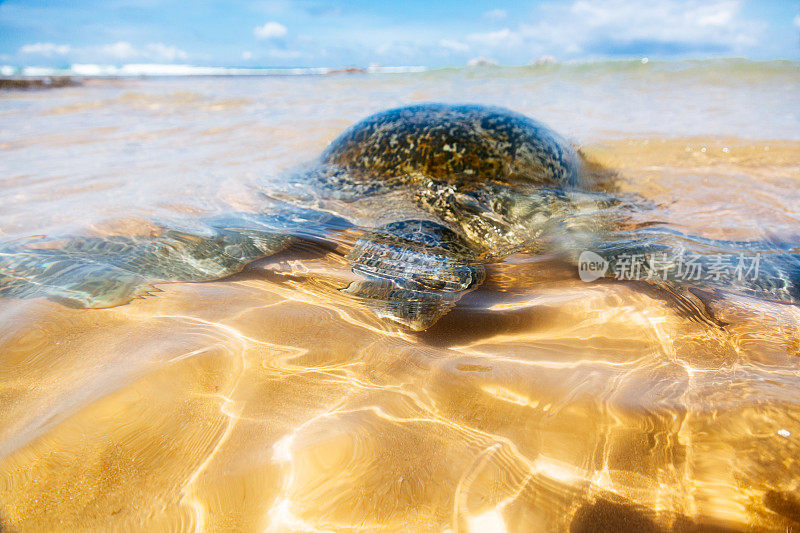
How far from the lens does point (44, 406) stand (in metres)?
1.22

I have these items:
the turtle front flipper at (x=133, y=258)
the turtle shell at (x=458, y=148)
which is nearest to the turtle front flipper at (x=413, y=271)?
the turtle front flipper at (x=133, y=258)

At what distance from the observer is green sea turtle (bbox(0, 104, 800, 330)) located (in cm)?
191

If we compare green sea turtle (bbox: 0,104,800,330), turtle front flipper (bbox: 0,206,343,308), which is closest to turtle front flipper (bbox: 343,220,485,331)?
green sea turtle (bbox: 0,104,800,330)

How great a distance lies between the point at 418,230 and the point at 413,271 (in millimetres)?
497

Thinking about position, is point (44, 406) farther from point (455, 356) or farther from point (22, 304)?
point (455, 356)

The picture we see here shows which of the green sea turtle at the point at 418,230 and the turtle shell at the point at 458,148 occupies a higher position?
the turtle shell at the point at 458,148

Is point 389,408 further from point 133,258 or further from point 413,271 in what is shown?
point 133,258

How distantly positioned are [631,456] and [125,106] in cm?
999

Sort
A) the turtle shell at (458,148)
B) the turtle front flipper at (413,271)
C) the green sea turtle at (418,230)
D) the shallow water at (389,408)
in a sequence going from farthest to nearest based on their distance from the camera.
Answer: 1. the turtle shell at (458,148)
2. the green sea turtle at (418,230)
3. the turtle front flipper at (413,271)
4. the shallow water at (389,408)

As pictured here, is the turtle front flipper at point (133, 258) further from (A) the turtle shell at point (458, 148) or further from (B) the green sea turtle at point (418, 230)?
(A) the turtle shell at point (458, 148)

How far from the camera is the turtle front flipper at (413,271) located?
178 cm

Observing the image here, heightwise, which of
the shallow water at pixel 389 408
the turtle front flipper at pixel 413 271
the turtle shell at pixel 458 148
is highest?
the turtle shell at pixel 458 148

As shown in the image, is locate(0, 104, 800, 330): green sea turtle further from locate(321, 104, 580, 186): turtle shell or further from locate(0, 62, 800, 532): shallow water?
locate(0, 62, 800, 532): shallow water

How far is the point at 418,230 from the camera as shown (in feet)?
8.11
